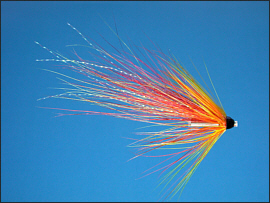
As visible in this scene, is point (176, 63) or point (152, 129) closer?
point (176, 63)

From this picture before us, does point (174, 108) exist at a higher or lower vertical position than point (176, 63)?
lower

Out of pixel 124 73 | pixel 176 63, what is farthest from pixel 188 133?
pixel 124 73

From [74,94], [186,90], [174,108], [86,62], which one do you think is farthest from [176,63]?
[74,94]

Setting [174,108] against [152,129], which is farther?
[152,129]

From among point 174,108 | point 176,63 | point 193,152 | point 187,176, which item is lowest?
point 187,176

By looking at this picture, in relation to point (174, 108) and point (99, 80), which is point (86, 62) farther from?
point (174, 108)

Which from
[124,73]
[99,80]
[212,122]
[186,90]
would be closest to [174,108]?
[186,90]

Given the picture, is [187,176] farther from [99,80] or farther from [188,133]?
[99,80]

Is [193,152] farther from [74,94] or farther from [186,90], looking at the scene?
[74,94]

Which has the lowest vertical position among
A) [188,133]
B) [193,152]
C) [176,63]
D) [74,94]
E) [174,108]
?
[193,152]
